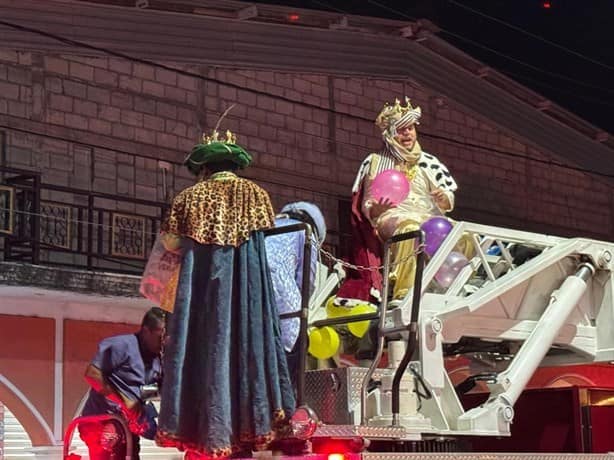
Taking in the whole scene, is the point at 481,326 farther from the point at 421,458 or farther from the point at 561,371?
the point at 561,371

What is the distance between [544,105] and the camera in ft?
72.6

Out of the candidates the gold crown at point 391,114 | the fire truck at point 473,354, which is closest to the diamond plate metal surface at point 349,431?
the fire truck at point 473,354

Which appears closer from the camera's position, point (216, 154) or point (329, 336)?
point (216, 154)

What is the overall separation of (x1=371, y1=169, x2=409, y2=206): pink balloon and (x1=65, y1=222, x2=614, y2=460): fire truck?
0.51 metres

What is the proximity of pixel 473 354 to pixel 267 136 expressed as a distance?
11.7 metres

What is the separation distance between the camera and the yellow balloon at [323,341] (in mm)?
6914

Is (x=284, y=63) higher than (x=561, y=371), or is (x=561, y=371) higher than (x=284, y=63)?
(x=284, y=63)

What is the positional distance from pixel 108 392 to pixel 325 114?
13.4 meters

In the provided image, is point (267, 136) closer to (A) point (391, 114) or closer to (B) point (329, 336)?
(A) point (391, 114)

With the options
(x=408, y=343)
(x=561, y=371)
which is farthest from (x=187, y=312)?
(x=561, y=371)

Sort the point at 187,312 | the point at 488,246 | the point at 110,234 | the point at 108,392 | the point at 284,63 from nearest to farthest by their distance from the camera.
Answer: the point at 187,312 < the point at 108,392 < the point at 488,246 < the point at 110,234 < the point at 284,63

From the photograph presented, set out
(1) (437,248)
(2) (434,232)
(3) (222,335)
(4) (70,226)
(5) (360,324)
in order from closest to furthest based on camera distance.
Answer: (3) (222,335) → (5) (360,324) → (1) (437,248) → (2) (434,232) → (4) (70,226)

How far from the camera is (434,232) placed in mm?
7422

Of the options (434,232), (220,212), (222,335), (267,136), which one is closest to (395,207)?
(434,232)
